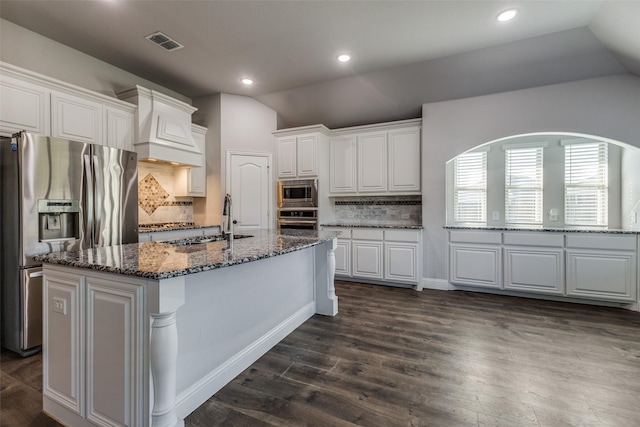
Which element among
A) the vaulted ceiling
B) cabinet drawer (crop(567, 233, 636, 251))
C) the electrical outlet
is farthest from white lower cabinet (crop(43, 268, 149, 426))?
cabinet drawer (crop(567, 233, 636, 251))

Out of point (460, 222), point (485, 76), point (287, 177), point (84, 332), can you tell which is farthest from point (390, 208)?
point (84, 332)

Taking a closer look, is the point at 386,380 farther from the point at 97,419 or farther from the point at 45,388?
the point at 45,388

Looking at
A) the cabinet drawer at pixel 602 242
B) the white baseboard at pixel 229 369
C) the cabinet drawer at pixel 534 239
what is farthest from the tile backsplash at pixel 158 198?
the cabinet drawer at pixel 602 242

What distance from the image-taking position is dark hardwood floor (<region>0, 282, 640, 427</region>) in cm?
159

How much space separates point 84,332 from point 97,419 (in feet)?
1.41

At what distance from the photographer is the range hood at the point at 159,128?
3514mm

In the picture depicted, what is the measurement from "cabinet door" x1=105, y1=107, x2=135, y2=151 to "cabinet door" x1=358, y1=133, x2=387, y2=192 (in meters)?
3.16

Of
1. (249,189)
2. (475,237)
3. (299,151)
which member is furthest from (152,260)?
(475,237)

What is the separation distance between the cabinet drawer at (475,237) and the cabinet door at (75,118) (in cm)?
450

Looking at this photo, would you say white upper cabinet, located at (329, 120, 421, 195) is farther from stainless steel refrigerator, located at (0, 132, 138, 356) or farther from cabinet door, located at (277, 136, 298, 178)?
stainless steel refrigerator, located at (0, 132, 138, 356)

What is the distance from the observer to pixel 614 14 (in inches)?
96.1

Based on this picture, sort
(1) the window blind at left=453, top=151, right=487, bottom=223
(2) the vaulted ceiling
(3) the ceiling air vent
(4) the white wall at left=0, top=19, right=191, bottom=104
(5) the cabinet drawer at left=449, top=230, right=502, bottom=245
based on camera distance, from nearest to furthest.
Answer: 1. (2) the vaulted ceiling
2. (4) the white wall at left=0, top=19, right=191, bottom=104
3. (3) the ceiling air vent
4. (5) the cabinet drawer at left=449, top=230, right=502, bottom=245
5. (1) the window blind at left=453, top=151, right=487, bottom=223

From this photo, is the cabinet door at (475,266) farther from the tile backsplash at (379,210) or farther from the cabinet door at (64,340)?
the cabinet door at (64,340)

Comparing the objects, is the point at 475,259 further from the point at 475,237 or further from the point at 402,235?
the point at 402,235
